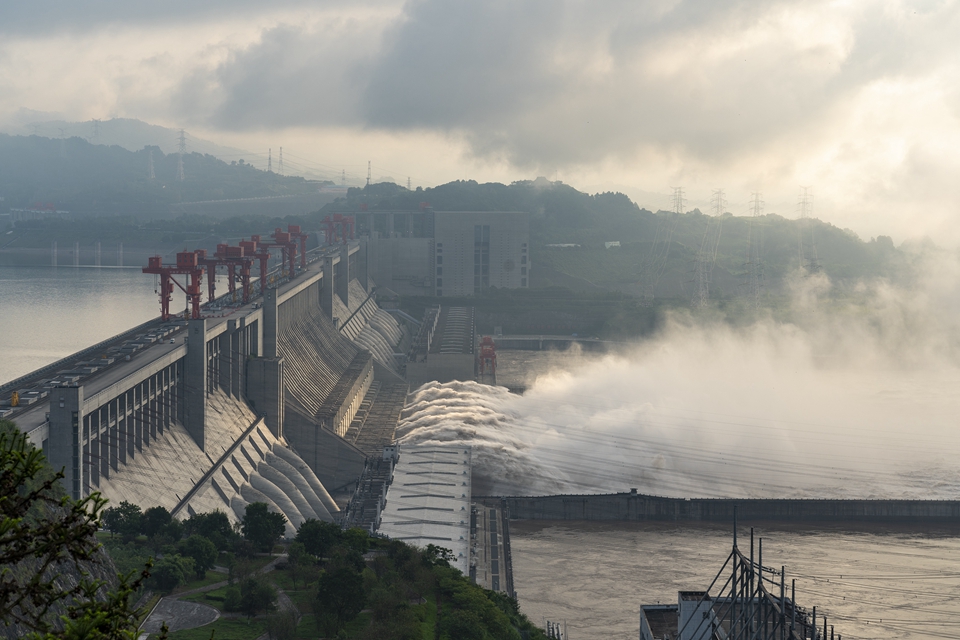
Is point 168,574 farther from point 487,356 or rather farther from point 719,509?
point 487,356

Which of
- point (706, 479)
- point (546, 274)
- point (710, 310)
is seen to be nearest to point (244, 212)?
point (546, 274)

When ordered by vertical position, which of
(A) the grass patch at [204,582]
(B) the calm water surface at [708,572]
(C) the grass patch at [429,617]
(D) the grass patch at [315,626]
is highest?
(A) the grass patch at [204,582]

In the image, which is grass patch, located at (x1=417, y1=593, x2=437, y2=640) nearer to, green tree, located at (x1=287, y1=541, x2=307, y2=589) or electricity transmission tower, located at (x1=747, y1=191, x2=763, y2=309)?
green tree, located at (x1=287, y1=541, x2=307, y2=589)

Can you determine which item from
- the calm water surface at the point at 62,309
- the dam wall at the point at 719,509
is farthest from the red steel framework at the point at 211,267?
the dam wall at the point at 719,509

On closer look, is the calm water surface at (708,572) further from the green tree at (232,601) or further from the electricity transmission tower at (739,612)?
the green tree at (232,601)

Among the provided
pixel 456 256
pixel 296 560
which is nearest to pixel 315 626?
pixel 296 560
